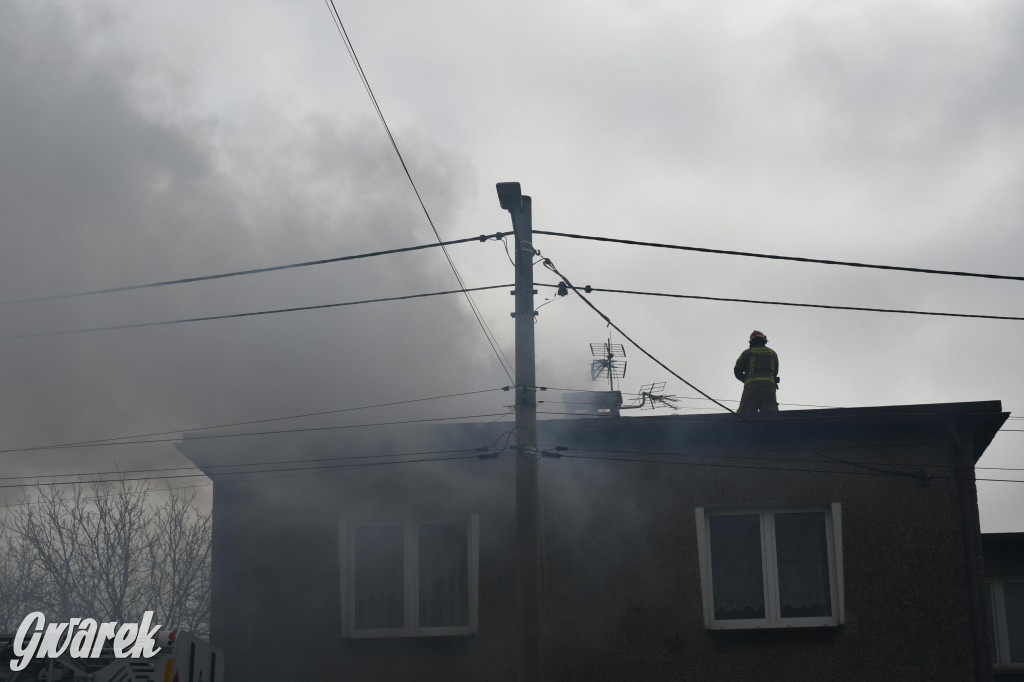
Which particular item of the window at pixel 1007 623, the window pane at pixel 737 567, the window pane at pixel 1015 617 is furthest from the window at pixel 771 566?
the window pane at pixel 1015 617

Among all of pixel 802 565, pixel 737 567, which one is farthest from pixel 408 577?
pixel 802 565

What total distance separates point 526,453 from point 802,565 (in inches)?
145

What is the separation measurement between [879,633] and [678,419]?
2.66 meters

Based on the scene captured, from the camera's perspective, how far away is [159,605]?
28953 millimetres

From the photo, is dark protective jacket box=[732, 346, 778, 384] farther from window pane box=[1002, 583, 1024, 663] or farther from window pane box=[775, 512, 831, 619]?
window pane box=[1002, 583, 1024, 663]

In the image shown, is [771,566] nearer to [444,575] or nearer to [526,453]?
[444,575]

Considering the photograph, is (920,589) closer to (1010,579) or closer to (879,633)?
(879,633)

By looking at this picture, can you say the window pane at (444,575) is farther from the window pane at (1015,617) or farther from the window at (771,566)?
the window pane at (1015,617)

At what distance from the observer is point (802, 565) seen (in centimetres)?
1047

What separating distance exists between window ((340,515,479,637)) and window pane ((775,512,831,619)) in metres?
2.92

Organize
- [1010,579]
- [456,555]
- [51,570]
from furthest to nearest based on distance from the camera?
1. [51,570]
2. [1010,579]
3. [456,555]


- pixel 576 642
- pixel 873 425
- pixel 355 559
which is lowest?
pixel 576 642

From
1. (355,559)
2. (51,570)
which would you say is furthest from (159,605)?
(355,559)

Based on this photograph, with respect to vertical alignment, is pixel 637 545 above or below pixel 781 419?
below
